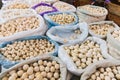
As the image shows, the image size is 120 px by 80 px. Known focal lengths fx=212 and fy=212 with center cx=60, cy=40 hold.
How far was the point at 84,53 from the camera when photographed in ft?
6.06

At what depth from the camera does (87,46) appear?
1.97m

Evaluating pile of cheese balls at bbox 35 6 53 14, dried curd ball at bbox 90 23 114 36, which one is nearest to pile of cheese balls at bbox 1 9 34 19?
pile of cheese balls at bbox 35 6 53 14

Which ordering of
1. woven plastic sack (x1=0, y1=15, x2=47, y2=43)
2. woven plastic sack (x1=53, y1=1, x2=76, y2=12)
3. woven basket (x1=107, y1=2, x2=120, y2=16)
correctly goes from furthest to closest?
1. woven basket (x1=107, y1=2, x2=120, y2=16)
2. woven plastic sack (x1=53, y1=1, x2=76, y2=12)
3. woven plastic sack (x1=0, y1=15, x2=47, y2=43)

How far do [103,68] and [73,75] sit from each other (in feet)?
0.86

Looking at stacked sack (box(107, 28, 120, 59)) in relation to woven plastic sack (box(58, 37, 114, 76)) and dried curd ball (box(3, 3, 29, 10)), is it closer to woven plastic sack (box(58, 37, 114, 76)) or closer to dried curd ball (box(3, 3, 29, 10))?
woven plastic sack (box(58, 37, 114, 76))

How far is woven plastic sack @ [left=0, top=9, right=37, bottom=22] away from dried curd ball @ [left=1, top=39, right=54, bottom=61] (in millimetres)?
685

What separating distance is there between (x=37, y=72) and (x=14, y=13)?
1479 millimetres

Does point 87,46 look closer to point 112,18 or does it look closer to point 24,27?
point 24,27

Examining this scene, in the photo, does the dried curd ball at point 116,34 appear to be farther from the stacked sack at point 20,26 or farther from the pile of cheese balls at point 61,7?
the pile of cheese balls at point 61,7

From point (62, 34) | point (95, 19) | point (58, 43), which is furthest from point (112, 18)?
point (58, 43)

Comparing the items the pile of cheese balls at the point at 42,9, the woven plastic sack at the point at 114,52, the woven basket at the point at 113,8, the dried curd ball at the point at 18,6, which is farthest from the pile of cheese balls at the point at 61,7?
the woven plastic sack at the point at 114,52

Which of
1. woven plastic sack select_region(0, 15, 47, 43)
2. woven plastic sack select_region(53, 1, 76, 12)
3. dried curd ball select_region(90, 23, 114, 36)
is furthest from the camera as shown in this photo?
woven plastic sack select_region(53, 1, 76, 12)

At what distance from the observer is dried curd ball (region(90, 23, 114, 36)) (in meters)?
2.45

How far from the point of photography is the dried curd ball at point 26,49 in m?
1.86
